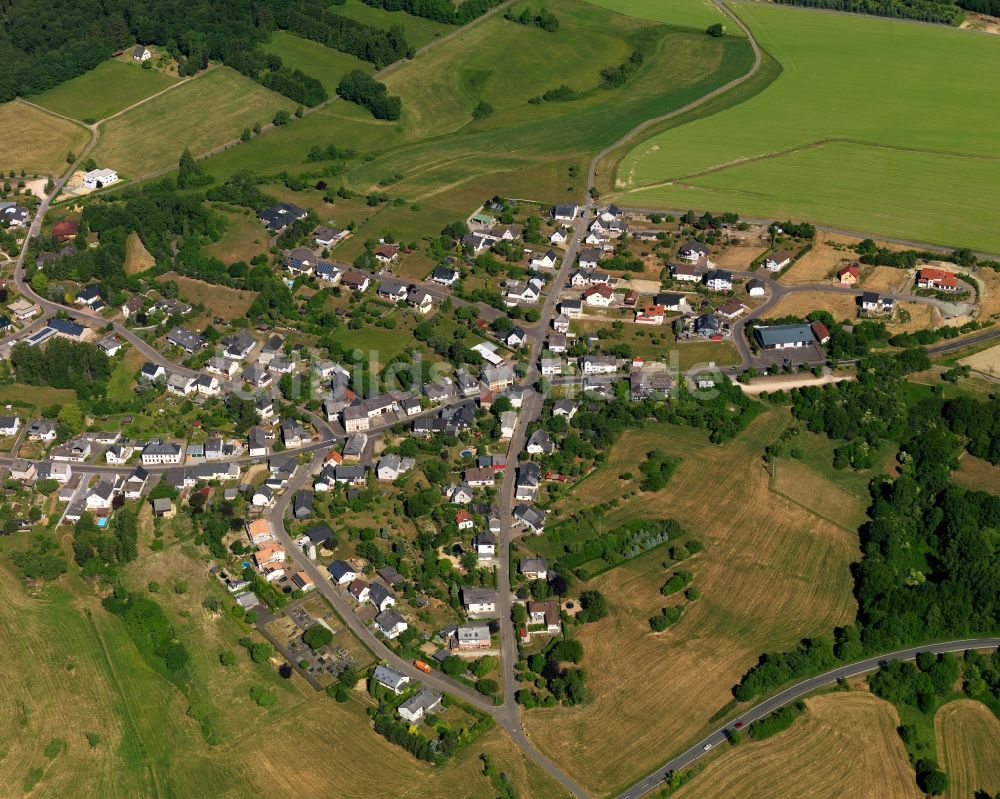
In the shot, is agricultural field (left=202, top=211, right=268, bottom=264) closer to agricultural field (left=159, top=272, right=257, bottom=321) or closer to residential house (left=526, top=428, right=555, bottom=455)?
agricultural field (left=159, top=272, right=257, bottom=321)

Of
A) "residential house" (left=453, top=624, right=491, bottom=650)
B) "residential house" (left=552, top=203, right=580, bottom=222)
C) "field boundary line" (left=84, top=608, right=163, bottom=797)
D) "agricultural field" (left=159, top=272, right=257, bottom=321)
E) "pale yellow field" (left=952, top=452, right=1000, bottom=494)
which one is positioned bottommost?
"field boundary line" (left=84, top=608, right=163, bottom=797)

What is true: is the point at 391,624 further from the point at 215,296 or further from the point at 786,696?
the point at 215,296

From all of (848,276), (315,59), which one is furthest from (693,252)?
(315,59)

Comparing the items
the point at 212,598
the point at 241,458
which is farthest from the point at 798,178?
the point at 212,598

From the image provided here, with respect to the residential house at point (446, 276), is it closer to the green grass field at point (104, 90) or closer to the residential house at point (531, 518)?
the residential house at point (531, 518)

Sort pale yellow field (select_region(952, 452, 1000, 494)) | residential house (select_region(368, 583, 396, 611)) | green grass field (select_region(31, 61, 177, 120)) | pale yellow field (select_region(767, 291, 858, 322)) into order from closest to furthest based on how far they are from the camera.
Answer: residential house (select_region(368, 583, 396, 611)) < pale yellow field (select_region(952, 452, 1000, 494)) < pale yellow field (select_region(767, 291, 858, 322)) < green grass field (select_region(31, 61, 177, 120))

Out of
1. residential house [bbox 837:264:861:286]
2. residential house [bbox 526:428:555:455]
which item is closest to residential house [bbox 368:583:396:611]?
residential house [bbox 526:428:555:455]
